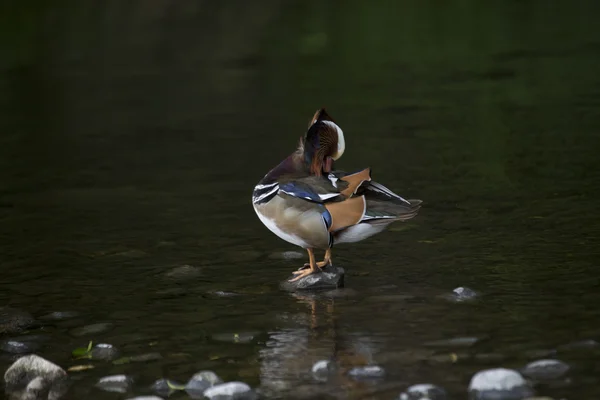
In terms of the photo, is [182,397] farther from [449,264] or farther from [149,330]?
[449,264]

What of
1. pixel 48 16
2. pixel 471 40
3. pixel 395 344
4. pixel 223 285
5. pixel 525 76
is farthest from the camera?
pixel 48 16

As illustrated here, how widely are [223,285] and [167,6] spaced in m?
22.4

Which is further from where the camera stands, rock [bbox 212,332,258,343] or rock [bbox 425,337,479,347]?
rock [bbox 212,332,258,343]

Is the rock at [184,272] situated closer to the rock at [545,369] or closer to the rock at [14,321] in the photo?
the rock at [14,321]

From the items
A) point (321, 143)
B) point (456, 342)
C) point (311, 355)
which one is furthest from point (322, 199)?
point (456, 342)

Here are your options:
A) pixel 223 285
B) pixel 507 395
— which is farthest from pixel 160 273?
pixel 507 395

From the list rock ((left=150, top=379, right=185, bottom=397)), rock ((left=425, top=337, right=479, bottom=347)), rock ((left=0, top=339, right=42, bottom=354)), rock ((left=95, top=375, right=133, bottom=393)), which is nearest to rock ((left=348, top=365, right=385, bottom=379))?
rock ((left=425, top=337, right=479, bottom=347))

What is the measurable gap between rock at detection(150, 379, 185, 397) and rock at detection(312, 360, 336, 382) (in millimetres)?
685

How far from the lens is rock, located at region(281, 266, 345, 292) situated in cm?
770

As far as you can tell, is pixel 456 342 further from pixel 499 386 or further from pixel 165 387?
pixel 165 387

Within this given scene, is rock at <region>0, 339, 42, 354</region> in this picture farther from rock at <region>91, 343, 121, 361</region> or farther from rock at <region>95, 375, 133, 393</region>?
rock at <region>95, 375, 133, 393</region>

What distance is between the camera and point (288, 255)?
8.68m

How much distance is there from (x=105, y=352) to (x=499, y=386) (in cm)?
233

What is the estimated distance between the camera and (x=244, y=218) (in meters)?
9.91
